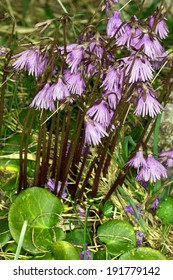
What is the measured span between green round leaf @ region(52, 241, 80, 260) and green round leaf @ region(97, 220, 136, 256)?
0.69 ft

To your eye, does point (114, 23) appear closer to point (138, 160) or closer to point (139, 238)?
point (138, 160)

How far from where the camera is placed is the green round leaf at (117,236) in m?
2.60

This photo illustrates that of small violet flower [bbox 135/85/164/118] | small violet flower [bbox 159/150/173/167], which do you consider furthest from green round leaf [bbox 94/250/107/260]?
small violet flower [bbox 135/85/164/118]

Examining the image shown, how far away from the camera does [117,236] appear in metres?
2.61

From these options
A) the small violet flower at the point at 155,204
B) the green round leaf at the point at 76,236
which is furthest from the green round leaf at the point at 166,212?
the green round leaf at the point at 76,236

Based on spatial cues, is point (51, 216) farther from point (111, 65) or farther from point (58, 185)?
point (111, 65)

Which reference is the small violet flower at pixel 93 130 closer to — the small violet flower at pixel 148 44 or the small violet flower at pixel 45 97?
the small violet flower at pixel 45 97

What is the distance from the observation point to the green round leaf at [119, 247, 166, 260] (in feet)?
8.23

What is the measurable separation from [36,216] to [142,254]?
18.3 inches

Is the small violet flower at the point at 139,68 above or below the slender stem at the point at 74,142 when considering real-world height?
above

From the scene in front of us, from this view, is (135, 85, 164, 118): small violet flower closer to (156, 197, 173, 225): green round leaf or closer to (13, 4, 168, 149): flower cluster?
(13, 4, 168, 149): flower cluster

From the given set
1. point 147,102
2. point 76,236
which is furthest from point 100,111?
point 76,236

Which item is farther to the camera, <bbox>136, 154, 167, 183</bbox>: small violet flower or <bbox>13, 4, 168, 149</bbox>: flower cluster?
<bbox>136, 154, 167, 183</bbox>: small violet flower

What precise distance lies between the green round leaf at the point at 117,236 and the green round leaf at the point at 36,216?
21 centimetres
